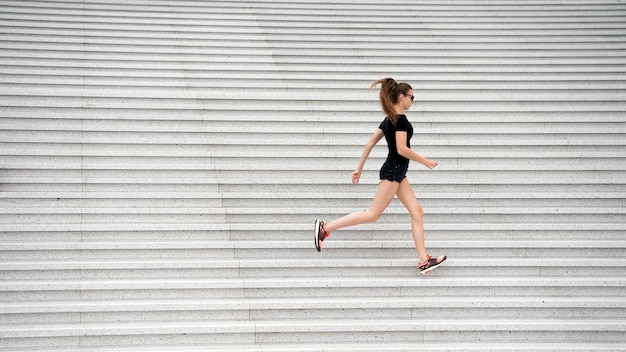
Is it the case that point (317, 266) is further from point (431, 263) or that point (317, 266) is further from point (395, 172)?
point (395, 172)

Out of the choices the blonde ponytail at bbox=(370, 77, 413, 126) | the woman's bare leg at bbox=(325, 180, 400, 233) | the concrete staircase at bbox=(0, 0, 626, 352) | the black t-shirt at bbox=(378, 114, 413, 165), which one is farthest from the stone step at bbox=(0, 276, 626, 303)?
the blonde ponytail at bbox=(370, 77, 413, 126)

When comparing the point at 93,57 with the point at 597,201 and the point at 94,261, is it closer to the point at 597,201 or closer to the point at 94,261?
the point at 94,261

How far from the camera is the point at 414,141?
8.05m

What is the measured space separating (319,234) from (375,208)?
1.78 ft

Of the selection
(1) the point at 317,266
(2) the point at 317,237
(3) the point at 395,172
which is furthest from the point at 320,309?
(3) the point at 395,172

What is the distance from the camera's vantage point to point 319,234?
6379mm

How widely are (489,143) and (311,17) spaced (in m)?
3.85

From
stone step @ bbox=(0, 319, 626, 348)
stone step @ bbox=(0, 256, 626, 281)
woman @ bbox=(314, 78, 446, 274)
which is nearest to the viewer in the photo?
stone step @ bbox=(0, 319, 626, 348)

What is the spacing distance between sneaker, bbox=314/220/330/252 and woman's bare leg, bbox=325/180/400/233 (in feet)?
0.12

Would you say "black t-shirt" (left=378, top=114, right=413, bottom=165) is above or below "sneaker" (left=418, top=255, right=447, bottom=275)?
above

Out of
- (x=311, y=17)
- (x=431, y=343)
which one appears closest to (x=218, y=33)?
(x=311, y=17)

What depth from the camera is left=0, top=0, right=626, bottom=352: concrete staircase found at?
6.02 meters

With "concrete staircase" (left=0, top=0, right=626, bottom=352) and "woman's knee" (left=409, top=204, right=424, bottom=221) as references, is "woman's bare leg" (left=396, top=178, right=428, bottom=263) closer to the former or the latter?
"woman's knee" (left=409, top=204, right=424, bottom=221)

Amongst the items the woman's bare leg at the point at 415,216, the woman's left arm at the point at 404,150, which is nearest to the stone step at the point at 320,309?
the woman's bare leg at the point at 415,216
